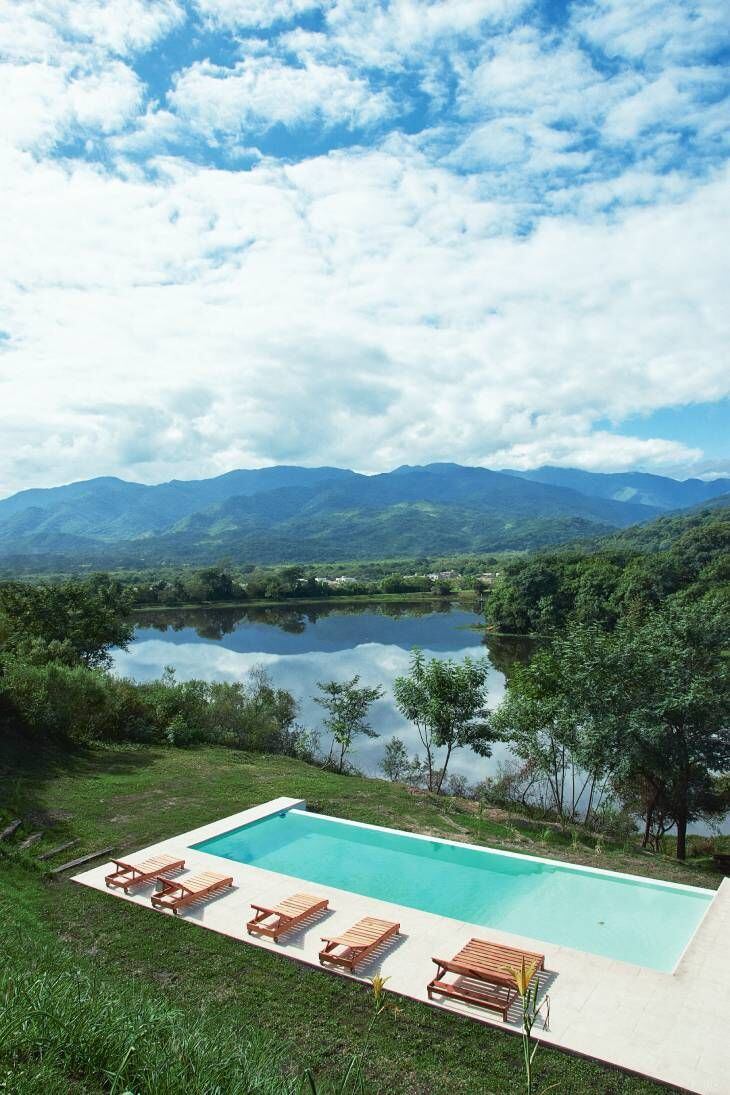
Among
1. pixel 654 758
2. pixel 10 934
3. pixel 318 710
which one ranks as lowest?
pixel 318 710

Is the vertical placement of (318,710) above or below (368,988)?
below

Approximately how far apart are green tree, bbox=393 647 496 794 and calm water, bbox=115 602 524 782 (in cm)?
541

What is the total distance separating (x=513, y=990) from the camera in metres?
7.49

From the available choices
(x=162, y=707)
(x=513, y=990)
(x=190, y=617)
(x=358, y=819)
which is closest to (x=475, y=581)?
(x=190, y=617)

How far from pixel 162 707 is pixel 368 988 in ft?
54.7

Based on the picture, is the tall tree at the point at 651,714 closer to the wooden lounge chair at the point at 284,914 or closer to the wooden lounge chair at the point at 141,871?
the wooden lounge chair at the point at 284,914

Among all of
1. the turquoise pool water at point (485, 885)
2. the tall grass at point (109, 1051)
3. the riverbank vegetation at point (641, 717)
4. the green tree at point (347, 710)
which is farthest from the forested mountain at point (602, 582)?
the tall grass at point (109, 1051)

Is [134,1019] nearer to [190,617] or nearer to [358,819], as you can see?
[358,819]

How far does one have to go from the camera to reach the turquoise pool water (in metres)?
9.66

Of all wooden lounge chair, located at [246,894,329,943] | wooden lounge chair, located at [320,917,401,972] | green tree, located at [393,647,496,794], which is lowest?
wooden lounge chair, located at [246,894,329,943]

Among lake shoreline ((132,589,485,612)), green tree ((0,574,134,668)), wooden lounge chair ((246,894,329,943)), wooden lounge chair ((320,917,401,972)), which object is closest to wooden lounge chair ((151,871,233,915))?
wooden lounge chair ((246,894,329,943))

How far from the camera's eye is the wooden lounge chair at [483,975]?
7215 millimetres

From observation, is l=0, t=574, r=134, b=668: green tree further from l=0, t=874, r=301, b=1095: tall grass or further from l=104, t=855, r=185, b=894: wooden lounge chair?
l=0, t=874, r=301, b=1095: tall grass

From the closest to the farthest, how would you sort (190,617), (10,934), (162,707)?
(10,934) < (162,707) < (190,617)
